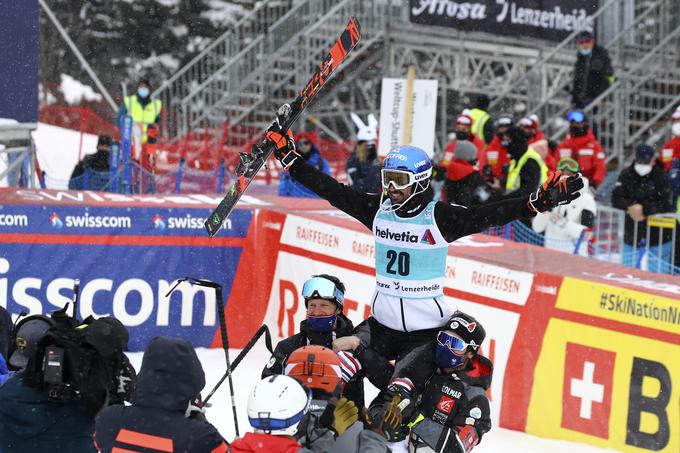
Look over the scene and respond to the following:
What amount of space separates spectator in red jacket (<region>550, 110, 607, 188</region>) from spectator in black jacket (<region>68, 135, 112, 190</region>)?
6388 millimetres

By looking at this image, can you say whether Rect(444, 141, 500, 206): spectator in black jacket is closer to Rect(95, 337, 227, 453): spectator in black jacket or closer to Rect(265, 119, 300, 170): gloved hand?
Rect(265, 119, 300, 170): gloved hand

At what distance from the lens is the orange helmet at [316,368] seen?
496 cm

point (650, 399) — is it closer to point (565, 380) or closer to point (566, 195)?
point (565, 380)

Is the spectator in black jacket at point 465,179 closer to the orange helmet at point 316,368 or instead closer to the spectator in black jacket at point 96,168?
the spectator in black jacket at point 96,168

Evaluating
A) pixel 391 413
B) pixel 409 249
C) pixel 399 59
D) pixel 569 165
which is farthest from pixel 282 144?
pixel 399 59

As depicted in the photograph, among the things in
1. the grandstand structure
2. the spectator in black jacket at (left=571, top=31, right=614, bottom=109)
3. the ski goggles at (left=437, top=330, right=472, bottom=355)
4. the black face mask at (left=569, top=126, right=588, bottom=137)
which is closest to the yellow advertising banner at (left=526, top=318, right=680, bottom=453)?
the ski goggles at (left=437, top=330, right=472, bottom=355)

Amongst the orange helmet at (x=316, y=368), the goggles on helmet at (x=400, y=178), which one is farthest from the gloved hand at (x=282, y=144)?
the orange helmet at (x=316, y=368)

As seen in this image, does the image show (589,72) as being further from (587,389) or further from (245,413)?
(245,413)

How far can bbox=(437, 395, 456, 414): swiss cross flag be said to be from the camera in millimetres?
5805

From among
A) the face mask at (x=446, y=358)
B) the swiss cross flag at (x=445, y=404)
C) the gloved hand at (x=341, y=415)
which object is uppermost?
the face mask at (x=446, y=358)

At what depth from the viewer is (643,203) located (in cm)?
1110

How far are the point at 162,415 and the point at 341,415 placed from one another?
2.93 feet

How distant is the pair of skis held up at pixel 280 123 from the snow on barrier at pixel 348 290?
2.67m

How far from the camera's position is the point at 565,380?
314 inches
